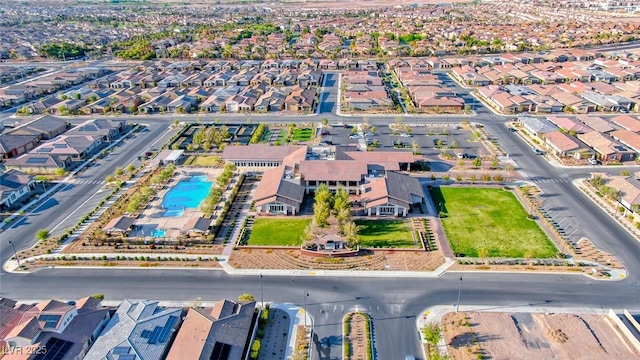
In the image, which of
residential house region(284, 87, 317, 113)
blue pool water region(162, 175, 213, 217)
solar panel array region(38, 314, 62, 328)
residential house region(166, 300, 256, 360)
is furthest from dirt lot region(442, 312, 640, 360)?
residential house region(284, 87, 317, 113)

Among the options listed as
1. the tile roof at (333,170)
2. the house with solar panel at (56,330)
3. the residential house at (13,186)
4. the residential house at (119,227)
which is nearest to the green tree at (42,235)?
the residential house at (119,227)

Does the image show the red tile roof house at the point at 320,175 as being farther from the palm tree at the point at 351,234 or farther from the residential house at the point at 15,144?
the residential house at the point at 15,144

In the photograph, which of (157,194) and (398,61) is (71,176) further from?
→ (398,61)

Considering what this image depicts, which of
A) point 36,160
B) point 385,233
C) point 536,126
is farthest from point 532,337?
point 36,160

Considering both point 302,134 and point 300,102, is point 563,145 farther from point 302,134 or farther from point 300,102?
point 300,102

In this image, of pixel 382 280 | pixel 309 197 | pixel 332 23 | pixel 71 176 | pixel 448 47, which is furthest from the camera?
pixel 332 23

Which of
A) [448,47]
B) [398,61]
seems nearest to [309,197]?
[398,61]

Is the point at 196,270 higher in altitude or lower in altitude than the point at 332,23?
lower

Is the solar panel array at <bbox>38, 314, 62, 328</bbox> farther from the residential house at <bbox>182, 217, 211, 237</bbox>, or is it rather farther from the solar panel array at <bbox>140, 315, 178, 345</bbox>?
the residential house at <bbox>182, 217, 211, 237</bbox>
